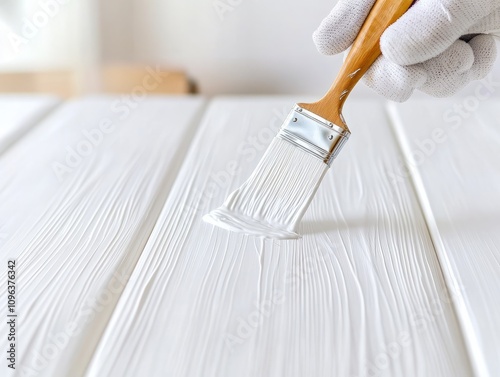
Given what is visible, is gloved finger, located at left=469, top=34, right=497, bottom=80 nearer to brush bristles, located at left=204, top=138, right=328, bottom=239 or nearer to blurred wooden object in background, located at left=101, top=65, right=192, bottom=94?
brush bristles, located at left=204, top=138, right=328, bottom=239

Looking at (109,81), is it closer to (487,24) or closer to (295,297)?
(487,24)

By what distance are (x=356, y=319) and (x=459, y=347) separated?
3.6 inches

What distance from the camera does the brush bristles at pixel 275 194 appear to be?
850mm

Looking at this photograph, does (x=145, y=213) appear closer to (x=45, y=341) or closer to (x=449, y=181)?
(x=45, y=341)

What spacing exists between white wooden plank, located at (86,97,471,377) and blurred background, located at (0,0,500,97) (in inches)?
44.1

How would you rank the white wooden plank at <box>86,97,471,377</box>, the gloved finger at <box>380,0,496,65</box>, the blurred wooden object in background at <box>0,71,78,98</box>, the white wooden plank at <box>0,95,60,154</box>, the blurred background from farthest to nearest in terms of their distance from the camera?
1. the blurred wooden object in background at <box>0,71,78,98</box>
2. the blurred background
3. the white wooden plank at <box>0,95,60,154</box>
4. the gloved finger at <box>380,0,496,65</box>
5. the white wooden plank at <box>86,97,471,377</box>

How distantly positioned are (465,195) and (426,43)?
0.23 metres

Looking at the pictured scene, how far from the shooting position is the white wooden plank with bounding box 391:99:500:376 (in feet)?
2.24

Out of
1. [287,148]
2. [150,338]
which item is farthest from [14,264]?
[287,148]

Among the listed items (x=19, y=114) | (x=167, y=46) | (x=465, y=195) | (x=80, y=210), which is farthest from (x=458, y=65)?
(x=167, y=46)

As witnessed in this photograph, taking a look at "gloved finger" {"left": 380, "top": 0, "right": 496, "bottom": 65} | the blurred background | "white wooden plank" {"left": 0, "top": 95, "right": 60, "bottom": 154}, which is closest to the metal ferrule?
"gloved finger" {"left": 380, "top": 0, "right": 496, "bottom": 65}

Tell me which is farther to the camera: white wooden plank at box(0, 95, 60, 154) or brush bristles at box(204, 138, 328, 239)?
white wooden plank at box(0, 95, 60, 154)

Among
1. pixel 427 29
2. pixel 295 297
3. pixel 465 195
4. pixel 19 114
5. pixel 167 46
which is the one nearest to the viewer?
pixel 295 297

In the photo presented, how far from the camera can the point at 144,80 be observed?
82.9 inches
